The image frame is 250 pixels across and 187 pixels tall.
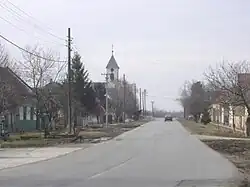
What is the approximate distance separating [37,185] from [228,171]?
7315 mm

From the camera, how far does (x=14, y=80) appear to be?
57.4 m

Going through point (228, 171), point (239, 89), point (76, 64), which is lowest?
point (228, 171)

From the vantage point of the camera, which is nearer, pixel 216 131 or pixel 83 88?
pixel 216 131

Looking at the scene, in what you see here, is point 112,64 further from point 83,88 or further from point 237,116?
point 237,116

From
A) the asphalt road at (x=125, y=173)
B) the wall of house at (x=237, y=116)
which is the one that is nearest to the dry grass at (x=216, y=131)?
the wall of house at (x=237, y=116)

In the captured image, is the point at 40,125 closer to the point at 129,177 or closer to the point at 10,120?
the point at 10,120

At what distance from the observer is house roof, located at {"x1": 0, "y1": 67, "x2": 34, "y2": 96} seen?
178ft

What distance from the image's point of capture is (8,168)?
21672mm

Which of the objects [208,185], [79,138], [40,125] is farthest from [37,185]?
[40,125]

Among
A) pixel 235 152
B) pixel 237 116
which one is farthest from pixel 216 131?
pixel 235 152

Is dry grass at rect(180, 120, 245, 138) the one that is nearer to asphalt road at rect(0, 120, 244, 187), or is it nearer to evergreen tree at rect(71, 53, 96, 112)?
evergreen tree at rect(71, 53, 96, 112)

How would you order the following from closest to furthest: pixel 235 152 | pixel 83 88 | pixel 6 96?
pixel 235 152, pixel 6 96, pixel 83 88

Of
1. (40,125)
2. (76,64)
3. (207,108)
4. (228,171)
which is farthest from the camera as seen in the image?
(207,108)

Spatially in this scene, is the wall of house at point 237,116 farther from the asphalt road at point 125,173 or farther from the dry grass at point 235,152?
the asphalt road at point 125,173
